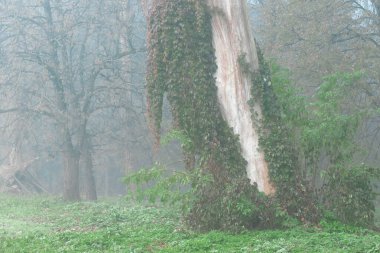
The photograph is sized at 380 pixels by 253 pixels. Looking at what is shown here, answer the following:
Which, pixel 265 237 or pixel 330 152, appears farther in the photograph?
pixel 330 152

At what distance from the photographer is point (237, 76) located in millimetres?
14352

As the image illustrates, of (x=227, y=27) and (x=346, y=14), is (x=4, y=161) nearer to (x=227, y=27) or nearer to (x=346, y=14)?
(x=346, y=14)

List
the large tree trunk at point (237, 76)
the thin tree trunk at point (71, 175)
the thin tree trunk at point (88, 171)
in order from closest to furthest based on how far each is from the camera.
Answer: the large tree trunk at point (237, 76), the thin tree trunk at point (71, 175), the thin tree trunk at point (88, 171)

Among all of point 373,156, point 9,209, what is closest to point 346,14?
point 373,156

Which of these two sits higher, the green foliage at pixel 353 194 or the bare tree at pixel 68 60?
the bare tree at pixel 68 60

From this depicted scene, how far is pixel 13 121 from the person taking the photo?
2602cm

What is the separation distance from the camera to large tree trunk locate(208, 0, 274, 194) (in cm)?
1403

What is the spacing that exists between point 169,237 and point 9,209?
14.3m

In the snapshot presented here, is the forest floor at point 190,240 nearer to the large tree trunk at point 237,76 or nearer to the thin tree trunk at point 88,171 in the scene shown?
the large tree trunk at point 237,76

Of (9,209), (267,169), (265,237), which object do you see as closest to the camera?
(265,237)

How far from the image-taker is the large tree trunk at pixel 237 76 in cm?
1403

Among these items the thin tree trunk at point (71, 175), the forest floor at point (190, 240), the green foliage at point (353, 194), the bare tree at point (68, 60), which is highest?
the bare tree at point (68, 60)

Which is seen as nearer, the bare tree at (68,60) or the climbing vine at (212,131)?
the climbing vine at (212,131)

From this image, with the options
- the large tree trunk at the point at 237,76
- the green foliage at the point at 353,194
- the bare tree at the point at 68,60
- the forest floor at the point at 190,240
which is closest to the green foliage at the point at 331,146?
the green foliage at the point at 353,194
